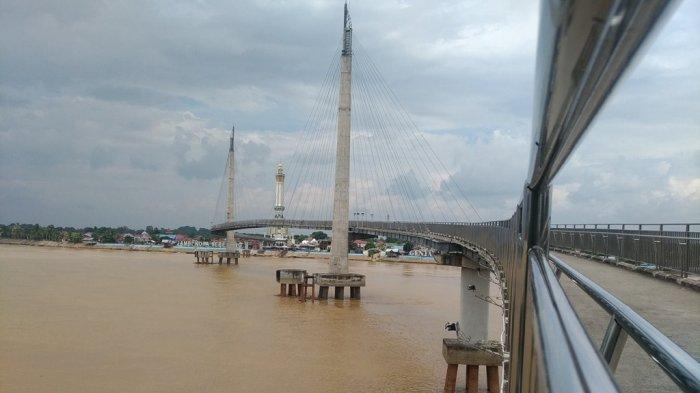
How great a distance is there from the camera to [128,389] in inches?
507

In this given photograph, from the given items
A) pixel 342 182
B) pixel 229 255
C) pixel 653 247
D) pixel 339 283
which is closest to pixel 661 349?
pixel 653 247

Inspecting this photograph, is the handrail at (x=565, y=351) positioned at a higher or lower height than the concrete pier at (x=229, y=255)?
higher

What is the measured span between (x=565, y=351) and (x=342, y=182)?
3092 centimetres

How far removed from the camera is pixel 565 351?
725 millimetres

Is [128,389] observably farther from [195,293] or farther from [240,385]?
[195,293]

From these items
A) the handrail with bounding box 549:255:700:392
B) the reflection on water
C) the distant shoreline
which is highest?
the handrail with bounding box 549:255:700:392

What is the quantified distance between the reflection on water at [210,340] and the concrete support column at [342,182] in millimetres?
2602

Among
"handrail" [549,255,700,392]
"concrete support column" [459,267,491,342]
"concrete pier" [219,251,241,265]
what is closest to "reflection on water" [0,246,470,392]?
"concrete support column" [459,267,491,342]

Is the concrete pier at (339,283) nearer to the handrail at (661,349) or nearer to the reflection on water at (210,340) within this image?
the reflection on water at (210,340)

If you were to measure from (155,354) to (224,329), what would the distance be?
4295 millimetres

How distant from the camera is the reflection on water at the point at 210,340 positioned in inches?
543

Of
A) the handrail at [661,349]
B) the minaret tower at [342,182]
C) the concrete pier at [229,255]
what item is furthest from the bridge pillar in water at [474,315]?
the concrete pier at [229,255]

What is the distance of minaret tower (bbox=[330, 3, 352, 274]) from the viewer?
31266 millimetres

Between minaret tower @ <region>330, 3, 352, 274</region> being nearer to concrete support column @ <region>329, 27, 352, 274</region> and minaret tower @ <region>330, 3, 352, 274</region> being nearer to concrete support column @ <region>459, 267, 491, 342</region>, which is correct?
concrete support column @ <region>329, 27, 352, 274</region>
